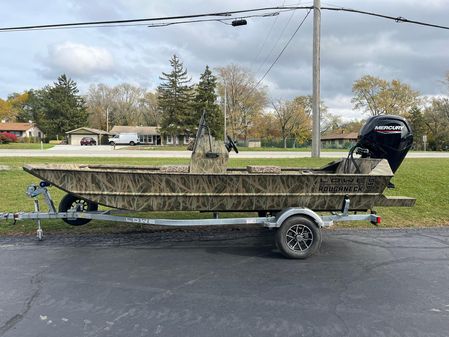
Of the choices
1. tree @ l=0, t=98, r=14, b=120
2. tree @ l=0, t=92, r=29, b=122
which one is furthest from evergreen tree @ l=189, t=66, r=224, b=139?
tree @ l=0, t=98, r=14, b=120

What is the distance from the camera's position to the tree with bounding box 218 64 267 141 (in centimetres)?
6084

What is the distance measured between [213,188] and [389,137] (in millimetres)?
2962

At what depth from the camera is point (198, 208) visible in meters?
5.11

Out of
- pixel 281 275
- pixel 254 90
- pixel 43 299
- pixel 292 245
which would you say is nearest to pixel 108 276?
pixel 43 299

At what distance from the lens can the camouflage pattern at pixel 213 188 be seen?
489cm

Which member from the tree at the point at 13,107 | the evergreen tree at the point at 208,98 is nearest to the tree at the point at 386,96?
the evergreen tree at the point at 208,98

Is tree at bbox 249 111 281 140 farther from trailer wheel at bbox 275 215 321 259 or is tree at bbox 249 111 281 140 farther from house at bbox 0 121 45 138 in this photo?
trailer wheel at bbox 275 215 321 259

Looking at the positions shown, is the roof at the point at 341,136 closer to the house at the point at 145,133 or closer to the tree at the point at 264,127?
the tree at the point at 264,127

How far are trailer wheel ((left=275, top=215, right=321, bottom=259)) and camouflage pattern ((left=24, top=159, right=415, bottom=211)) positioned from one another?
0.29 metres

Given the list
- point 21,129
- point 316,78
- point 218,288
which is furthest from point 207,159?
point 21,129

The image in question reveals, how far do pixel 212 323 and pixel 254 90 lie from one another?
199ft

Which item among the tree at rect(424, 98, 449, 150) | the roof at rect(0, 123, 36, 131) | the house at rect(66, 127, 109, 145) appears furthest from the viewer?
the roof at rect(0, 123, 36, 131)

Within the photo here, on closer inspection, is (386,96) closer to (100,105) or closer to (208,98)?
(208,98)

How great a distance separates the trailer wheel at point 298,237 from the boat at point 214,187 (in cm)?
30
